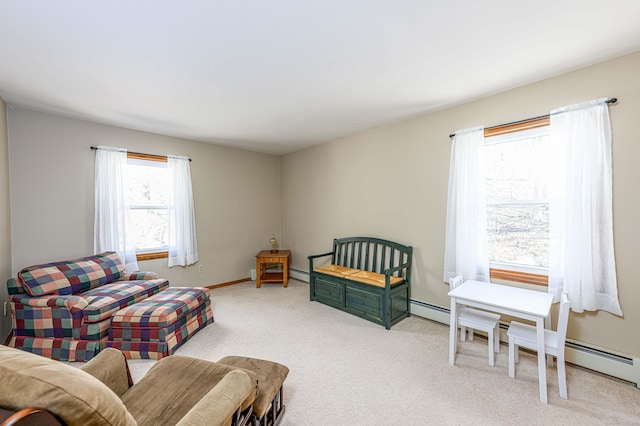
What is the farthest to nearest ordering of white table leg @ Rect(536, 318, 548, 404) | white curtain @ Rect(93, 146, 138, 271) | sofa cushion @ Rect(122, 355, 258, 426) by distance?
white curtain @ Rect(93, 146, 138, 271)
white table leg @ Rect(536, 318, 548, 404)
sofa cushion @ Rect(122, 355, 258, 426)

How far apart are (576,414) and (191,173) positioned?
16.4 feet

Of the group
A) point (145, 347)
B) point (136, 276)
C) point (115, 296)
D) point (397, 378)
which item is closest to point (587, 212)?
point (397, 378)

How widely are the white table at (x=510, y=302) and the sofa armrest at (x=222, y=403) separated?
1.83 meters

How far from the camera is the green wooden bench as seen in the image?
316 cm

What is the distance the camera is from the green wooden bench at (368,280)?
3164 mm

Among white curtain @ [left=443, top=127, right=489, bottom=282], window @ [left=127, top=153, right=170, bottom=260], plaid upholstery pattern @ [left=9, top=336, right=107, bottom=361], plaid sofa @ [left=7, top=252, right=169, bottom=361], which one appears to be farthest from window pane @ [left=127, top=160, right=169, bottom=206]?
white curtain @ [left=443, top=127, right=489, bottom=282]

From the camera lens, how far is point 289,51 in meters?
2.00

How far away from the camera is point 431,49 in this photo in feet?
6.54

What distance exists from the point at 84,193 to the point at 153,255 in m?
1.17

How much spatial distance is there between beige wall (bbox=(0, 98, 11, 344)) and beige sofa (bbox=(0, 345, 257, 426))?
236cm

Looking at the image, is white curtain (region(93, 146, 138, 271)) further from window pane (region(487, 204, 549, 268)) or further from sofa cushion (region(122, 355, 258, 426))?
window pane (region(487, 204, 549, 268))

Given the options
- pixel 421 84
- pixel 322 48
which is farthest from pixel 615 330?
pixel 322 48

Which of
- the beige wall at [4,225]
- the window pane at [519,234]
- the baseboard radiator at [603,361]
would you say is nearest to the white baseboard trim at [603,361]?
the baseboard radiator at [603,361]

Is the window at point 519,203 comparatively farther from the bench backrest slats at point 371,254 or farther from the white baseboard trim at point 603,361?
the bench backrest slats at point 371,254
